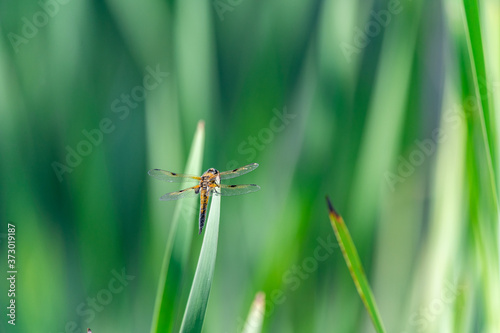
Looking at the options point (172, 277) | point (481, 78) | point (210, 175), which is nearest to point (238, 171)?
point (210, 175)

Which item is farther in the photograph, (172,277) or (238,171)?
(238,171)

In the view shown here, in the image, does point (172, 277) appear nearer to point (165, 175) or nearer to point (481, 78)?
point (165, 175)

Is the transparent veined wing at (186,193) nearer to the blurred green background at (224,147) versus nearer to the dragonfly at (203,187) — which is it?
the dragonfly at (203,187)

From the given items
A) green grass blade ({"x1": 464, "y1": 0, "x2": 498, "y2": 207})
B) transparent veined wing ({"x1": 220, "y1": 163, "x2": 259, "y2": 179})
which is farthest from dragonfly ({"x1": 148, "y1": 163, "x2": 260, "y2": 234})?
green grass blade ({"x1": 464, "y1": 0, "x2": 498, "y2": 207})

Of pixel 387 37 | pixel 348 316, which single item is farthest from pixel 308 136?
pixel 348 316

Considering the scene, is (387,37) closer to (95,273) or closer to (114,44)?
(114,44)

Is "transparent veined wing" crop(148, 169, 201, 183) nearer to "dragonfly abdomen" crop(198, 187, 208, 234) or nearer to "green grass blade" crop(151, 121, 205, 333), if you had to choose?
"dragonfly abdomen" crop(198, 187, 208, 234)
